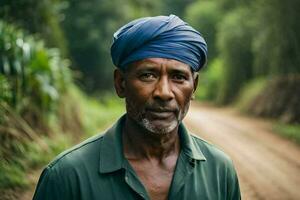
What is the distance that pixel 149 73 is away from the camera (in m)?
2.25

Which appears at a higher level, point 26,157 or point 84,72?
point 84,72

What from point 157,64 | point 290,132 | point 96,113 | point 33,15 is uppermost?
point 33,15

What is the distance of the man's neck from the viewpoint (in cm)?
236

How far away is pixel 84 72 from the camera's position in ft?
99.7

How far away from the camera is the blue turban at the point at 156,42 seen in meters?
2.24

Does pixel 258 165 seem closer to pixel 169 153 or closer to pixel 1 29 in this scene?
pixel 1 29

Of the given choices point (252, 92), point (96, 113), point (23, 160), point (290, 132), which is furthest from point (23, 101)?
point (252, 92)

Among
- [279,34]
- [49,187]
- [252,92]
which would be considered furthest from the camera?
[252,92]

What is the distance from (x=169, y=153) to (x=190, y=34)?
58cm

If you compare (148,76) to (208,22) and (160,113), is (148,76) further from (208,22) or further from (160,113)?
(208,22)

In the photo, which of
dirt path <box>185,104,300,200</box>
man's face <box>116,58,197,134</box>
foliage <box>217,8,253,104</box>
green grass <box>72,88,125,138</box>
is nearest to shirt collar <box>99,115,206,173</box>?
man's face <box>116,58,197,134</box>

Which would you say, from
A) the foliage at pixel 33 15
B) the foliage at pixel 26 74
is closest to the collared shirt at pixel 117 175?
the foliage at pixel 26 74

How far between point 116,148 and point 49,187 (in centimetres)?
35

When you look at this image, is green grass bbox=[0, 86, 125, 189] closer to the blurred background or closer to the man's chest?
the blurred background
